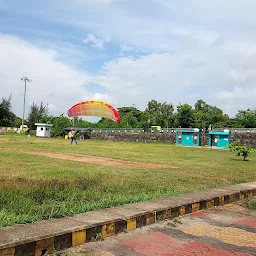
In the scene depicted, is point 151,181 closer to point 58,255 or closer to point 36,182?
point 36,182

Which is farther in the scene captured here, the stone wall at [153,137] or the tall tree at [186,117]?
the tall tree at [186,117]

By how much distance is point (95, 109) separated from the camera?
159 feet

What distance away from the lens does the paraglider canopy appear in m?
47.4

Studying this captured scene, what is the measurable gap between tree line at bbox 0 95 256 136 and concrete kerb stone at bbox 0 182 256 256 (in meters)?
42.9

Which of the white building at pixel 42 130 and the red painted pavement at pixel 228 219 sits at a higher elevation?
the white building at pixel 42 130

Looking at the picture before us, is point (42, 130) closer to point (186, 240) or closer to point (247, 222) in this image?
point (247, 222)

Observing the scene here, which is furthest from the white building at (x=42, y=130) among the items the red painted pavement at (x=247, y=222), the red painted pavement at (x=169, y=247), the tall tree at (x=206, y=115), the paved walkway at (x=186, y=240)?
the red painted pavement at (x=169, y=247)

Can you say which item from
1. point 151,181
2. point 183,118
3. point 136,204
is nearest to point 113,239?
point 136,204

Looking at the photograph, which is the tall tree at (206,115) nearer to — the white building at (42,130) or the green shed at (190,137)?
the green shed at (190,137)

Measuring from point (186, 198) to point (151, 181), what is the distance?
253 centimetres

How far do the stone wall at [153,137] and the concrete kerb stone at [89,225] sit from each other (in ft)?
93.6

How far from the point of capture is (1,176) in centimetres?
770

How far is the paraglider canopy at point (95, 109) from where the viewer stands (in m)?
47.4

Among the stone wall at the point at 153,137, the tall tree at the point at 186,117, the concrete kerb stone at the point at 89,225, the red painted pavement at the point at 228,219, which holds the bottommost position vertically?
the red painted pavement at the point at 228,219
